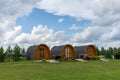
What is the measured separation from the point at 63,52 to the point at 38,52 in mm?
6191

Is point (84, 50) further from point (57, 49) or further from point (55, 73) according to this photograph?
point (55, 73)

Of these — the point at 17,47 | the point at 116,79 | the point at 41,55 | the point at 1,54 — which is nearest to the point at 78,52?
the point at 41,55

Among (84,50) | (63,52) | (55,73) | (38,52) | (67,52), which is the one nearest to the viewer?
(55,73)

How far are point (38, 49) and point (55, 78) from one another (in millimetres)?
36673

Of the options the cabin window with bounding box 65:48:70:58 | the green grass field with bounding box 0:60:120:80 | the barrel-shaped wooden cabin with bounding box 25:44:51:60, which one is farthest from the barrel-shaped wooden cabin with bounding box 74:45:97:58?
the green grass field with bounding box 0:60:120:80

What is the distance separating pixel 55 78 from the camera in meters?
22.2

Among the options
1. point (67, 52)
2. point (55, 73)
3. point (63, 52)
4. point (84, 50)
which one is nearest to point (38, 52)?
point (63, 52)

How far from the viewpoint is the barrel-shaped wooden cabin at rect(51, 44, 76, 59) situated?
6122 cm

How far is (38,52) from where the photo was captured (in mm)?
58625

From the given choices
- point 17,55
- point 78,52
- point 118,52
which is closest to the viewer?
point 17,55

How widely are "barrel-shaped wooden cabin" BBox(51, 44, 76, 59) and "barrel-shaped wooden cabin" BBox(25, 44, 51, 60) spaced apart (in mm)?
2490

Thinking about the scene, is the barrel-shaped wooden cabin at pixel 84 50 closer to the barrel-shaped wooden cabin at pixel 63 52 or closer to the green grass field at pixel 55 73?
the barrel-shaped wooden cabin at pixel 63 52

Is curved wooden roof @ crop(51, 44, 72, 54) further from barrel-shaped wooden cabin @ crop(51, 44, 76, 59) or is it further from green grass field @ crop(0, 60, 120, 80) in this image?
green grass field @ crop(0, 60, 120, 80)

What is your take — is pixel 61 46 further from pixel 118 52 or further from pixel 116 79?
pixel 116 79
